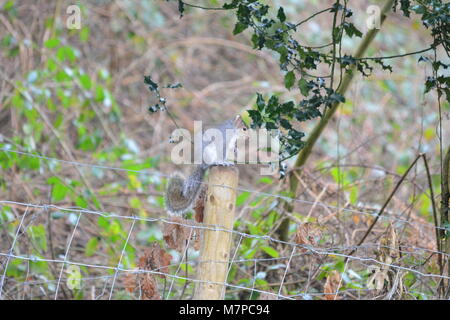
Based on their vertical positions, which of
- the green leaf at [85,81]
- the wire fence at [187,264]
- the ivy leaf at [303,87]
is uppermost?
the green leaf at [85,81]

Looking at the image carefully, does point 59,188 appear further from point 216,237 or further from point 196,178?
point 216,237

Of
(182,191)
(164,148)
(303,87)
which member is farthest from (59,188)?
(164,148)

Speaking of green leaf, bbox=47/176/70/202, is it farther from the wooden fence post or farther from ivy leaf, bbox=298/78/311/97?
ivy leaf, bbox=298/78/311/97

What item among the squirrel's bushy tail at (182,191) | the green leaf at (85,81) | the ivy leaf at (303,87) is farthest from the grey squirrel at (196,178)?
the green leaf at (85,81)

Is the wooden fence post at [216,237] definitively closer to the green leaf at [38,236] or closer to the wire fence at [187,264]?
the wire fence at [187,264]

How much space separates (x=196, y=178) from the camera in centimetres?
237

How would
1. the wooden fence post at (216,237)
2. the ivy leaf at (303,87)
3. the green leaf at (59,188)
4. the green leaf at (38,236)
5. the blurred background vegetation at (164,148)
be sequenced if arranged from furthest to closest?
1. the green leaf at (59,188)
2. the green leaf at (38,236)
3. the blurred background vegetation at (164,148)
4. the ivy leaf at (303,87)
5. the wooden fence post at (216,237)

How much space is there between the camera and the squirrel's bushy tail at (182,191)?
7.75 feet

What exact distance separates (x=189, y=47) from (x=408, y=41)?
2.77m

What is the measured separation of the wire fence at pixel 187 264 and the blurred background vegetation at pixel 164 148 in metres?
0.02

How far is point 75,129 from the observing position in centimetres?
562

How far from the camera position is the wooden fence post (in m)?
2.13
